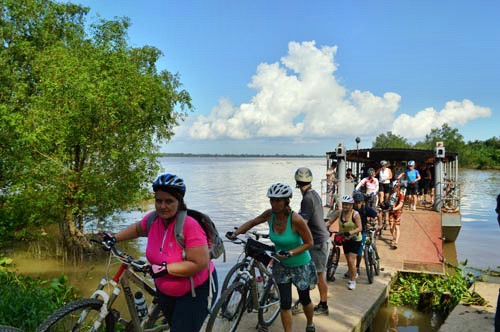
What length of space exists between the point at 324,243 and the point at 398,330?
277 centimetres

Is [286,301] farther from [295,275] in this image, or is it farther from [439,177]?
[439,177]

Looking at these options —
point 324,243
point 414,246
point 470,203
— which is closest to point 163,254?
point 324,243

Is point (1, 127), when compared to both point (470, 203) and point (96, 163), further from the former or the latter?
point (470, 203)

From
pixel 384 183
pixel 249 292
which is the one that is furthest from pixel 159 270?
pixel 384 183

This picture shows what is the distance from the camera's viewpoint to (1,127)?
11703 mm

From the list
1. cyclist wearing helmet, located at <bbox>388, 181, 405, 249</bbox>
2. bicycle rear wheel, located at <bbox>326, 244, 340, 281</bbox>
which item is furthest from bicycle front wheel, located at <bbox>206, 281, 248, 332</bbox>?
cyclist wearing helmet, located at <bbox>388, 181, 405, 249</bbox>

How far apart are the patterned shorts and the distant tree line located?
7883 cm

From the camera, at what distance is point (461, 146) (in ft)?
269

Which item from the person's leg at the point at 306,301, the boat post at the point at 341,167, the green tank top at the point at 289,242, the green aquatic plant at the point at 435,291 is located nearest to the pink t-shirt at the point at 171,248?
the green tank top at the point at 289,242

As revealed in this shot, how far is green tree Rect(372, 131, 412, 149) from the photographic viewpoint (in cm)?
8194

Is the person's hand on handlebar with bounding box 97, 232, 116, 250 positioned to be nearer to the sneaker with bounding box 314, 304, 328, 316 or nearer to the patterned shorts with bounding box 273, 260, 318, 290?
the patterned shorts with bounding box 273, 260, 318, 290

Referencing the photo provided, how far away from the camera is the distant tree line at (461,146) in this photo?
80125 millimetres

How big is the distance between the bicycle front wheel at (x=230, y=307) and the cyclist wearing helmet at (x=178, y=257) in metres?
1.22

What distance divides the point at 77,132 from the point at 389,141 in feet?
275
